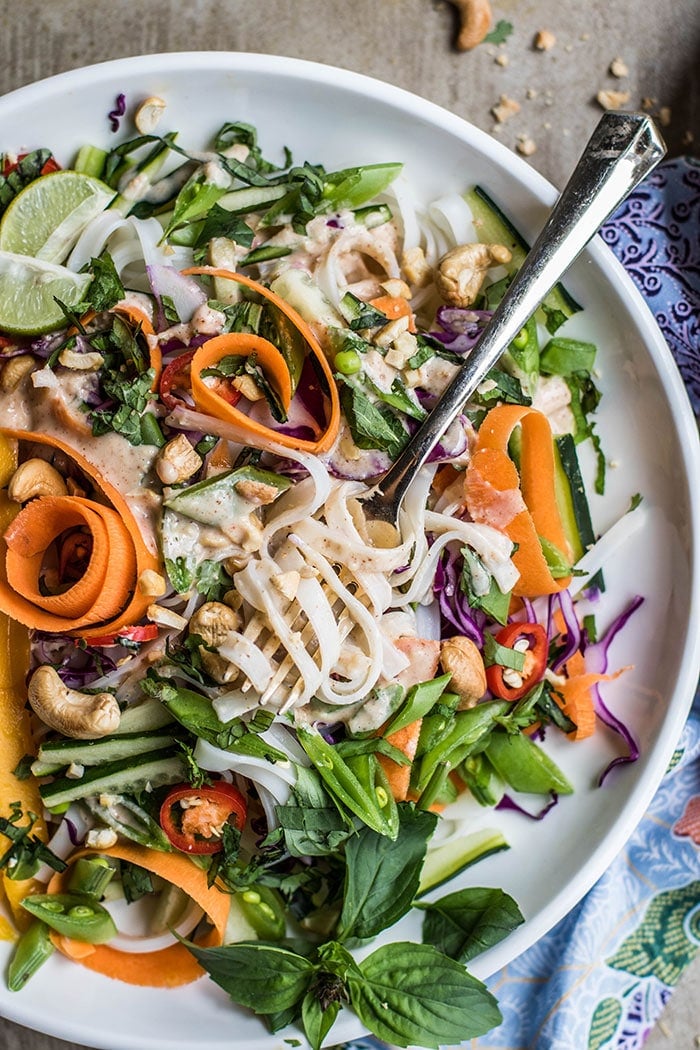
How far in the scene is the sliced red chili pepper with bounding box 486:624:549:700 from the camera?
2.97 m

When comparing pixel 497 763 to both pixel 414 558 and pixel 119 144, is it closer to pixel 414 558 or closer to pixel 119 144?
pixel 414 558

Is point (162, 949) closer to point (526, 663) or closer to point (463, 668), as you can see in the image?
point (463, 668)

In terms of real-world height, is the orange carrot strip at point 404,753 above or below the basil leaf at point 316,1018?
above

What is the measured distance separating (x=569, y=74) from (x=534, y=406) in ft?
4.45

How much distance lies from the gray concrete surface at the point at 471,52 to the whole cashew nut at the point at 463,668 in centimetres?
157

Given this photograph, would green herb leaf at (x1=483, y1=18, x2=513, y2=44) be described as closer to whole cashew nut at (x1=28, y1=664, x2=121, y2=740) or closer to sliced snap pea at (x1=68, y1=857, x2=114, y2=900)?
whole cashew nut at (x1=28, y1=664, x2=121, y2=740)

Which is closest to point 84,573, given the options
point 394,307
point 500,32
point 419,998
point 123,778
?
→ point 123,778

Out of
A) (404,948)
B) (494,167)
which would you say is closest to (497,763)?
(404,948)

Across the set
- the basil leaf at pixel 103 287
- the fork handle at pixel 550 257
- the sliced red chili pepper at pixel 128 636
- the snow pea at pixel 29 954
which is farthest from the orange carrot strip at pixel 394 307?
the snow pea at pixel 29 954

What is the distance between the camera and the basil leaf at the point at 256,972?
9.17ft

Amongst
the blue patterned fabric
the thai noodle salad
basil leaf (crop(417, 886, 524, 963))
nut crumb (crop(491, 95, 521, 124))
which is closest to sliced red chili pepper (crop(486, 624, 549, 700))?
the thai noodle salad

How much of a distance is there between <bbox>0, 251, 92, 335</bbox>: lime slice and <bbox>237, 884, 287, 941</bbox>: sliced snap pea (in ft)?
5.88

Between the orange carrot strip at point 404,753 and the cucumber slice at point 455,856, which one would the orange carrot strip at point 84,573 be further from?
the cucumber slice at point 455,856

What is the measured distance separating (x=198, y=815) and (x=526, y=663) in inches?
42.4
